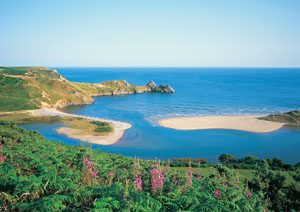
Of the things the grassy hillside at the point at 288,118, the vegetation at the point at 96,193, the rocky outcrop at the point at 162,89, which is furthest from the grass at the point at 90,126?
the rocky outcrop at the point at 162,89

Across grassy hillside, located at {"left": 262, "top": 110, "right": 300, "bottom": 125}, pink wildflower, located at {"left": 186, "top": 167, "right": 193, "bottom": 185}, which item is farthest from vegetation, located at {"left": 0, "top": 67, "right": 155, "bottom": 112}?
pink wildflower, located at {"left": 186, "top": 167, "right": 193, "bottom": 185}

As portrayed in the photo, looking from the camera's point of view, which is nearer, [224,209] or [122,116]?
[224,209]

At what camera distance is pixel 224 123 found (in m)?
75.0

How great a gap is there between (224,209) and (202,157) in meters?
43.3

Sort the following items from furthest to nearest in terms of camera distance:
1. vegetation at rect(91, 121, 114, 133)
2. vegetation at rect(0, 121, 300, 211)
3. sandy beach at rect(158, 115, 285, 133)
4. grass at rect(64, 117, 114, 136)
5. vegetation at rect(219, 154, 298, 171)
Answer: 1. sandy beach at rect(158, 115, 285, 133)
2. vegetation at rect(91, 121, 114, 133)
3. grass at rect(64, 117, 114, 136)
4. vegetation at rect(219, 154, 298, 171)
5. vegetation at rect(0, 121, 300, 211)

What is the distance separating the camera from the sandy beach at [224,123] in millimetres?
70619

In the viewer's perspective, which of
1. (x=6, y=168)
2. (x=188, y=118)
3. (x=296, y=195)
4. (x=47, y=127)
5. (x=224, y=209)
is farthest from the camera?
(x=188, y=118)

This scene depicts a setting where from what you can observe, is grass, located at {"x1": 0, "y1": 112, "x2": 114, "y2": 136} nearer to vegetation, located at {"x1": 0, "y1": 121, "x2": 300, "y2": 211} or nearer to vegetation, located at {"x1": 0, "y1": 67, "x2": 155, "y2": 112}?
vegetation, located at {"x1": 0, "y1": 67, "x2": 155, "y2": 112}

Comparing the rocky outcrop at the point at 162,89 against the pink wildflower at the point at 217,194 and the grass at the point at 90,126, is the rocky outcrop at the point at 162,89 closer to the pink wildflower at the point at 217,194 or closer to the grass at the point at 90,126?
the grass at the point at 90,126

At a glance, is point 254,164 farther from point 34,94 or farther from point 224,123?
point 34,94

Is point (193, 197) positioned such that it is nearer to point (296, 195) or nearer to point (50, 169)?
point (50, 169)

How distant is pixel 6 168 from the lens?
1011 centimetres

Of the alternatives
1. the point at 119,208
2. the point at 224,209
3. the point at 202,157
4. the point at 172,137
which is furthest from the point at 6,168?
the point at 172,137

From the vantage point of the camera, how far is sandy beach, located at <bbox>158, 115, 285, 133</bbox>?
70619 millimetres
